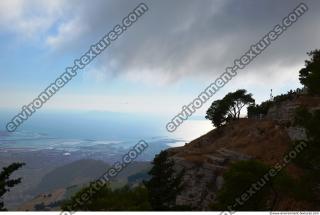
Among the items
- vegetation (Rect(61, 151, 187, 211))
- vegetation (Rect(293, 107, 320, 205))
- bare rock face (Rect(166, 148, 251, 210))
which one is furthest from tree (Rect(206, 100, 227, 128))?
vegetation (Rect(293, 107, 320, 205))

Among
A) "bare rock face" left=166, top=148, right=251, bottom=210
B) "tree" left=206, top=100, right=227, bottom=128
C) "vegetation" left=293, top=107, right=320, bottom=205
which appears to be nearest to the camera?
"vegetation" left=293, top=107, right=320, bottom=205

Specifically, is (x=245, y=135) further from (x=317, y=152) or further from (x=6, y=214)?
(x=6, y=214)

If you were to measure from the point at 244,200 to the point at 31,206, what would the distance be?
524ft

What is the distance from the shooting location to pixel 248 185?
2623 centimetres

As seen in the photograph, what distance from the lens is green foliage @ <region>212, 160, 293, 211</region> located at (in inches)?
1031

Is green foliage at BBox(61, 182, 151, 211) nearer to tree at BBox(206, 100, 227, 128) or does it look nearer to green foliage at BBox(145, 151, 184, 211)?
green foliage at BBox(145, 151, 184, 211)

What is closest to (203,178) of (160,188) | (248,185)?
(160,188)

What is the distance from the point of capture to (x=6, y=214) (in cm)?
790

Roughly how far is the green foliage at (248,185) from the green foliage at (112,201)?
20.0 feet

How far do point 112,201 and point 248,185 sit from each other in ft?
33.1

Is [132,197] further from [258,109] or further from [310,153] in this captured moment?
[258,109]

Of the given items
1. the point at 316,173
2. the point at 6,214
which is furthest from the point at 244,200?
the point at 6,214

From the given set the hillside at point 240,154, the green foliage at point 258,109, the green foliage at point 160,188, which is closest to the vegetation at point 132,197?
the green foliage at point 160,188

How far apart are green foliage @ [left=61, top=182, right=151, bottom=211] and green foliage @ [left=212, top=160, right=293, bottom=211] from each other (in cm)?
610
